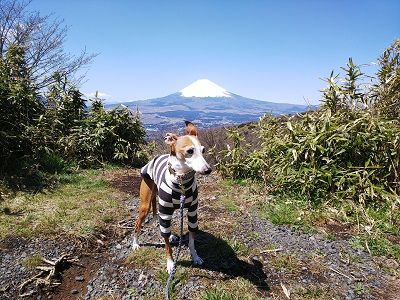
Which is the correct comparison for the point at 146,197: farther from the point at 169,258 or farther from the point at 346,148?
the point at 346,148

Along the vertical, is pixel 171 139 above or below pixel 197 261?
above

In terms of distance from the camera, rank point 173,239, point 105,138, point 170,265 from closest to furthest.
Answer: point 170,265 < point 173,239 < point 105,138

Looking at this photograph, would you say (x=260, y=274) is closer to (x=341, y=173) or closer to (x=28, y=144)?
(x=341, y=173)

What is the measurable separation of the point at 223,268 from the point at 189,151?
178 cm

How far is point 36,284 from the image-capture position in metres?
4.38

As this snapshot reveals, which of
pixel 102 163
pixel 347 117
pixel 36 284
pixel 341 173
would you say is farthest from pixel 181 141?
pixel 102 163

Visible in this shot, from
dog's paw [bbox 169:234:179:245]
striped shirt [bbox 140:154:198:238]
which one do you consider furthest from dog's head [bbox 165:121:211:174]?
dog's paw [bbox 169:234:179:245]

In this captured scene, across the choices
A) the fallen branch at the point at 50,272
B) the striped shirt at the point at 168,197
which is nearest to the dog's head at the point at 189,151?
the striped shirt at the point at 168,197

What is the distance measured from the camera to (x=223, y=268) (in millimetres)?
4652

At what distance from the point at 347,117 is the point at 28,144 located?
763 centimetres

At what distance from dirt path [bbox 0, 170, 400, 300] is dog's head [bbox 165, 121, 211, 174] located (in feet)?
4.77

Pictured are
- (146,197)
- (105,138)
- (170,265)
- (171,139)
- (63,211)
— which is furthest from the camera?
(105,138)

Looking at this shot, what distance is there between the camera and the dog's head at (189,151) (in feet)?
12.7

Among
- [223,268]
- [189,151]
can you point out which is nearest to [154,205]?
[223,268]
